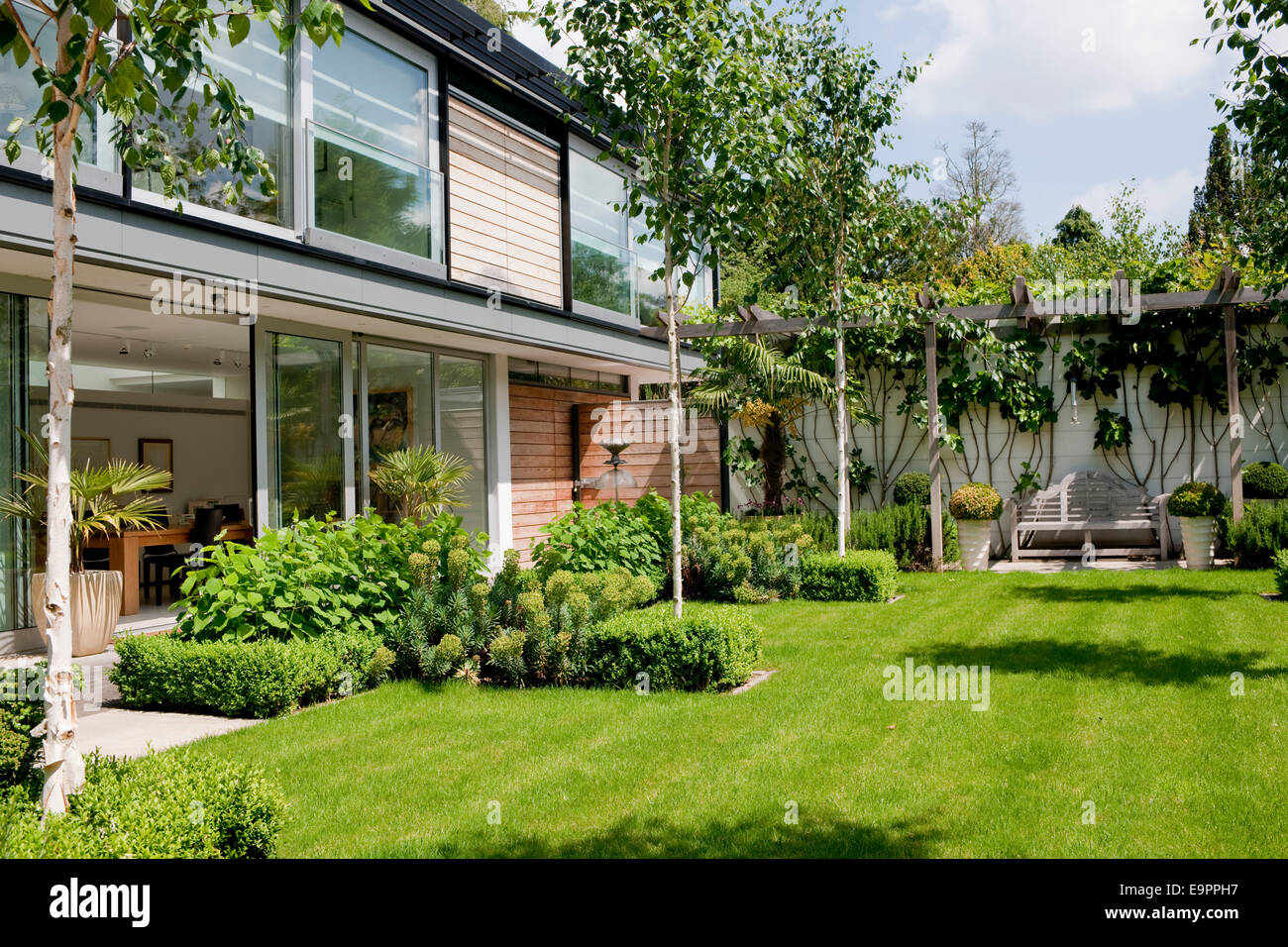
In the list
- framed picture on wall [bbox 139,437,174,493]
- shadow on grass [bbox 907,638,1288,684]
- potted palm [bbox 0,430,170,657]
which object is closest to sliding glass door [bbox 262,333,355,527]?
potted palm [bbox 0,430,170,657]

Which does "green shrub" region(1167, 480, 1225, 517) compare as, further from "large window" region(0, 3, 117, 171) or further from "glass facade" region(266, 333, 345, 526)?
"large window" region(0, 3, 117, 171)

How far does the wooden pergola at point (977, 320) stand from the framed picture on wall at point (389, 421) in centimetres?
327

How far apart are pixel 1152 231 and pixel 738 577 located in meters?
23.5

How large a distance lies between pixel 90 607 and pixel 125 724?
1847mm

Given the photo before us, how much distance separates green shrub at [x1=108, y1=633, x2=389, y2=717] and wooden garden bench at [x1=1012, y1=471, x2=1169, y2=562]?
9580 millimetres

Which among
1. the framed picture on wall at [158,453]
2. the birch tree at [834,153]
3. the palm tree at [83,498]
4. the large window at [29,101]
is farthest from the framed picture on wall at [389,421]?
the framed picture on wall at [158,453]

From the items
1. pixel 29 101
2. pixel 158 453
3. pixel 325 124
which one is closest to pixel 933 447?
pixel 325 124

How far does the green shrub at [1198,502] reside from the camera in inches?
432

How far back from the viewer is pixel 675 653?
6277mm

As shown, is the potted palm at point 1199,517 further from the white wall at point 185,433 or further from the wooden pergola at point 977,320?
the white wall at point 185,433

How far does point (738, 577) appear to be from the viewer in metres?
9.85

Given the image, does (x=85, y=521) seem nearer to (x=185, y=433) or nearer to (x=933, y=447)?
(x=933, y=447)

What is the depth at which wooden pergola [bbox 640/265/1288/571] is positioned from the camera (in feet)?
36.1
